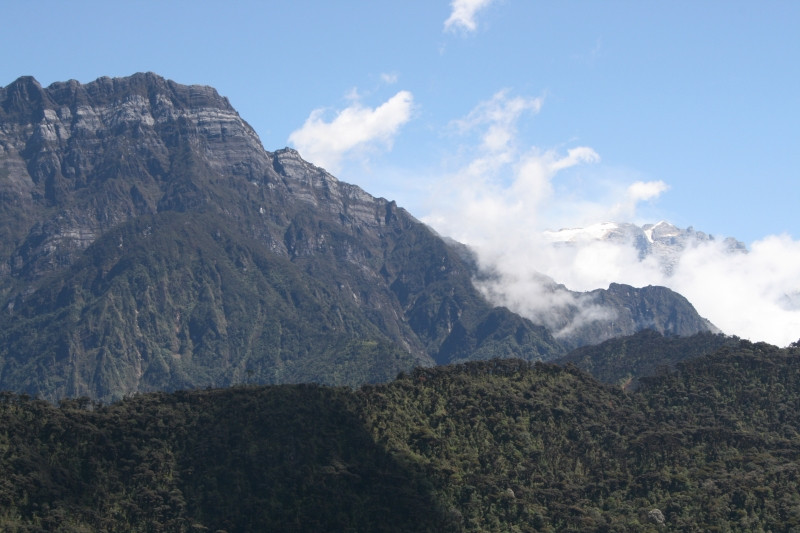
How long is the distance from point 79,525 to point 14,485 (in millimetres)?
13299

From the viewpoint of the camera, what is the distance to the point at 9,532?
18912 centimetres

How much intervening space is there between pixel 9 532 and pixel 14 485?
12.4 m

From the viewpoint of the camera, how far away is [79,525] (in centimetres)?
19900

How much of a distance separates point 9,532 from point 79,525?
13.2 metres

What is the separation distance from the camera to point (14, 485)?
200m
